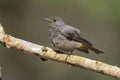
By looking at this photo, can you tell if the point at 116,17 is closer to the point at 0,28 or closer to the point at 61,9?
the point at 61,9

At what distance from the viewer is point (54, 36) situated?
29.2 ft

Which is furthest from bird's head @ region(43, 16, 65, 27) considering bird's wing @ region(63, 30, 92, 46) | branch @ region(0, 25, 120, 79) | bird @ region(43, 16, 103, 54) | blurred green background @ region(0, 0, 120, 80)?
blurred green background @ region(0, 0, 120, 80)

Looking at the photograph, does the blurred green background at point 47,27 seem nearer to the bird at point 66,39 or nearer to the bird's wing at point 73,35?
the bird at point 66,39

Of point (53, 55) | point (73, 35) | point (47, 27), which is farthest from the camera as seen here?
point (47, 27)

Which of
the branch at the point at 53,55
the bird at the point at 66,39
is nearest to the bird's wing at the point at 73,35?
the bird at the point at 66,39

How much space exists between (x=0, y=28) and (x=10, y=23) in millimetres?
9726

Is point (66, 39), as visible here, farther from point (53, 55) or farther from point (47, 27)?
point (47, 27)

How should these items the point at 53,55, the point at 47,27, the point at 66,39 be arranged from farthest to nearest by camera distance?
the point at 47,27 → the point at 66,39 → the point at 53,55

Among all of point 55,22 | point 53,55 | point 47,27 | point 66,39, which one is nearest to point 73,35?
point 66,39

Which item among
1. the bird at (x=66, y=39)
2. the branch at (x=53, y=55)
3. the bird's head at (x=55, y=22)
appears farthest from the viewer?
the bird's head at (x=55, y=22)

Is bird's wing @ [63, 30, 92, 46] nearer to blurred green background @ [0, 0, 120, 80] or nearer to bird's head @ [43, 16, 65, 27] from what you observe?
bird's head @ [43, 16, 65, 27]

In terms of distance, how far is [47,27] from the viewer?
17172mm

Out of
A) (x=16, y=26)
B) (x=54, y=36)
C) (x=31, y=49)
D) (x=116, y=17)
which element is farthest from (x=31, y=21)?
(x=31, y=49)

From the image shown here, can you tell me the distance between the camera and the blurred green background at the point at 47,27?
1611 centimetres
